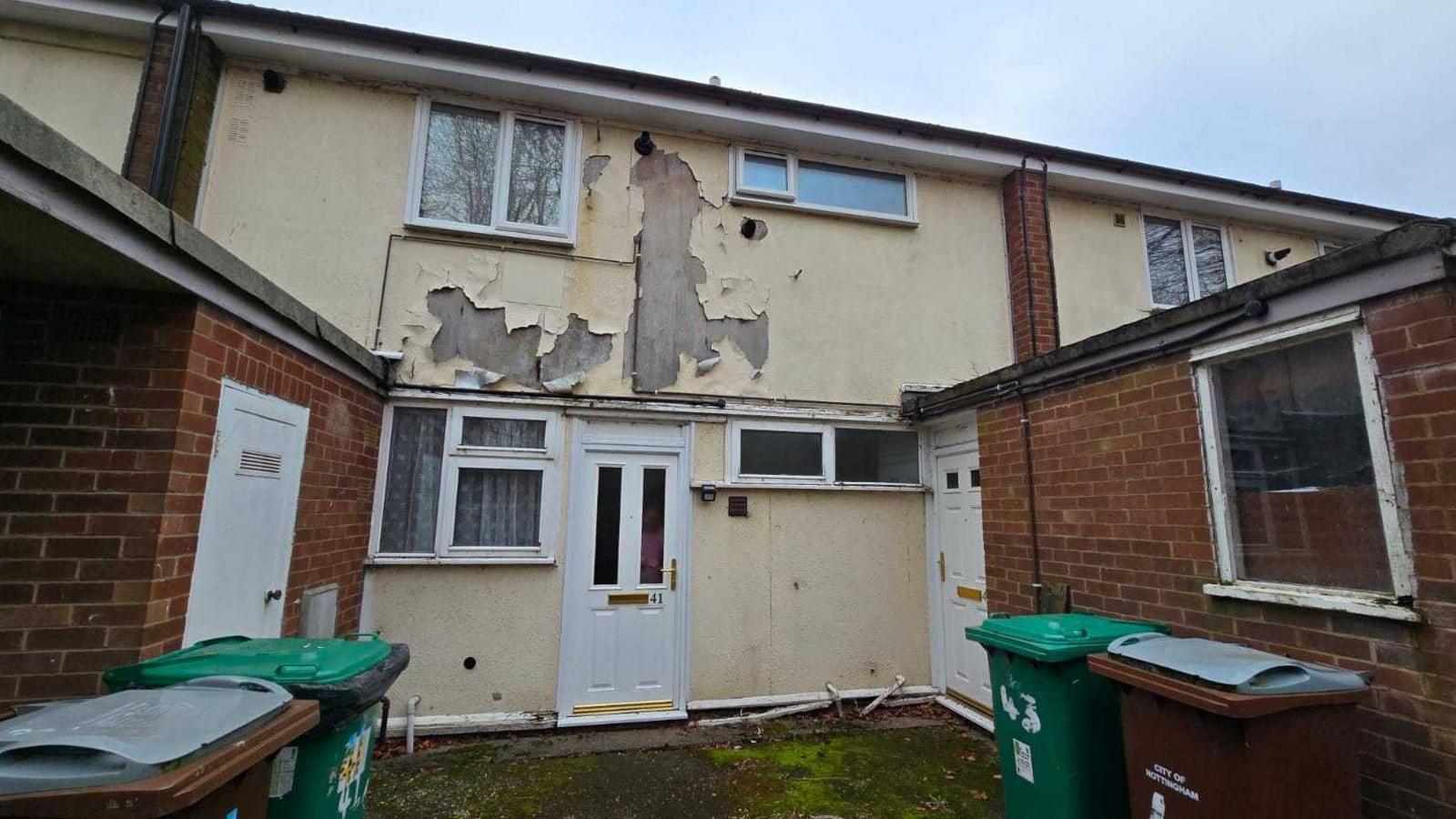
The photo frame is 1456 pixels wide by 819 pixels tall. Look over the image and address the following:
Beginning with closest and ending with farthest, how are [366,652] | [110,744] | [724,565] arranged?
[110,744]
[366,652]
[724,565]

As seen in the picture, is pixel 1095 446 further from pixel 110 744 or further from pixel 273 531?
pixel 273 531

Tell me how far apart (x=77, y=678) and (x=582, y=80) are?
5.42 metres

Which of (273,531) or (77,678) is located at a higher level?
(273,531)

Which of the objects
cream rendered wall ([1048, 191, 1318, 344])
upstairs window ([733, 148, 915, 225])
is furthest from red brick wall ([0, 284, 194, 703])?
cream rendered wall ([1048, 191, 1318, 344])

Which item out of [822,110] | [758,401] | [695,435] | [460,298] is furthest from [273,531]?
[822,110]

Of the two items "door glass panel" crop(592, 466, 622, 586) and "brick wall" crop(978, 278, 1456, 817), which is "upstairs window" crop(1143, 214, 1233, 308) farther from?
"door glass panel" crop(592, 466, 622, 586)

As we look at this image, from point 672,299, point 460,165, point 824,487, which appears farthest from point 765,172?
point 824,487

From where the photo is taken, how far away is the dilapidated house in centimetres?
502

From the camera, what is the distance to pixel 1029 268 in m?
6.51

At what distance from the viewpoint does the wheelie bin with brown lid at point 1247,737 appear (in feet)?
7.13

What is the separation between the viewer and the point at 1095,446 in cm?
413

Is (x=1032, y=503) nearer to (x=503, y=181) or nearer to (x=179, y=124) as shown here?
(x=503, y=181)

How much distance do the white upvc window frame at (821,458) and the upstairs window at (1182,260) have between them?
12.9 ft

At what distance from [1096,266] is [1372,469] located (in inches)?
190
